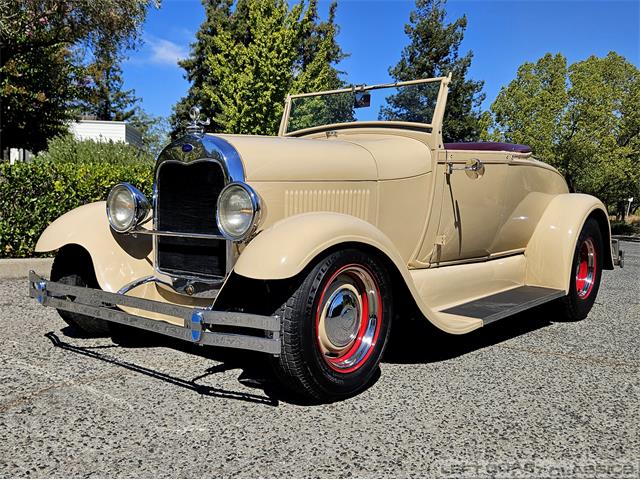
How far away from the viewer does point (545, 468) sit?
7.47 ft

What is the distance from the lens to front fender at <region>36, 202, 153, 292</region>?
3.75m

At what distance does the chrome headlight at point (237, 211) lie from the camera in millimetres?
2977

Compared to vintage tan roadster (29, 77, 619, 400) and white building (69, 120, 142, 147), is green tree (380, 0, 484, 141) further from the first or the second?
vintage tan roadster (29, 77, 619, 400)

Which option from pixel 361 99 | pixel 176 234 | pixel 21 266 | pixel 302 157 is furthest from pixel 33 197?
pixel 302 157

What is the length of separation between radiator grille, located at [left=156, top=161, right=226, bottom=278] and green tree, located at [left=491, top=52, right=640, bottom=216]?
19.6 meters

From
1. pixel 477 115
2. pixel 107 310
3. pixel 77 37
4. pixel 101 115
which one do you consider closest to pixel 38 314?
pixel 107 310

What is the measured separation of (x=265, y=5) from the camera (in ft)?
53.2

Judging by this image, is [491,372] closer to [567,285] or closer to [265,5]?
[567,285]

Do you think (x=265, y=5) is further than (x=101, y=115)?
No

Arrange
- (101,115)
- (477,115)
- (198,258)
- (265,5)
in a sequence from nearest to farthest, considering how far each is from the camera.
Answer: (198,258)
(265,5)
(477,115)
(101,115)

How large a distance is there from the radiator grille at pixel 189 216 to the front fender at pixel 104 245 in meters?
0.30

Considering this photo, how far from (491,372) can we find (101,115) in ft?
160

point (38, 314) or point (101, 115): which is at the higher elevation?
point (101, 115)

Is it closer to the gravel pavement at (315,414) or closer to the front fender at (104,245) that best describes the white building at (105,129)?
the front fender at (104,245)
